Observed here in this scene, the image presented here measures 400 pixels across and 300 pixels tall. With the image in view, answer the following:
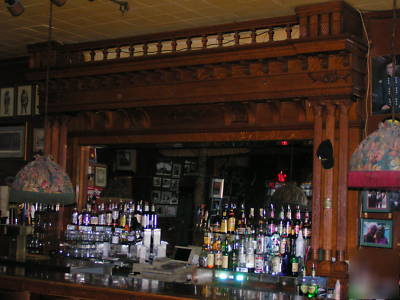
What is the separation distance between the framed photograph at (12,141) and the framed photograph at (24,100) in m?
0.23

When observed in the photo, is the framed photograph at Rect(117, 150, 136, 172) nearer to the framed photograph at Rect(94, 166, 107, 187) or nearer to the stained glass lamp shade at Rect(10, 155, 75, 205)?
the framed photograph at Rect(94, 166, 107, 187)

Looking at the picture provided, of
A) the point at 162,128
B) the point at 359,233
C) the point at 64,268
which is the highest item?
the point at 162,128

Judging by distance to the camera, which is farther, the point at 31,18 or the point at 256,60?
the point at 31,18

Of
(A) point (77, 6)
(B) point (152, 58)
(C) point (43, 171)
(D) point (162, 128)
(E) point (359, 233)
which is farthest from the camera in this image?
(D) point (162, 128)

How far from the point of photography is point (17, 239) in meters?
6.78

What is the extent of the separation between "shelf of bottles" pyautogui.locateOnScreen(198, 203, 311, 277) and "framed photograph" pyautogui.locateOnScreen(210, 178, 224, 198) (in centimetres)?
17

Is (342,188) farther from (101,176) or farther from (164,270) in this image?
(101,176)

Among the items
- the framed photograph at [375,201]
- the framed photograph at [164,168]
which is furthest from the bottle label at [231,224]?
the framed photograph at [375,201]

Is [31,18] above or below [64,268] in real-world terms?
above

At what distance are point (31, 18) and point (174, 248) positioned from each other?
10.1 feet

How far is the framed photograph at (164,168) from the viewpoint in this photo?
305 inches

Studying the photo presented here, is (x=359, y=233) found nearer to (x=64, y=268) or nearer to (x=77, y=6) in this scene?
(x=64, y=268)

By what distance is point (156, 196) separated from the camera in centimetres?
785

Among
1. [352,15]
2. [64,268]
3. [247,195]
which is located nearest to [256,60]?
[352,15]
